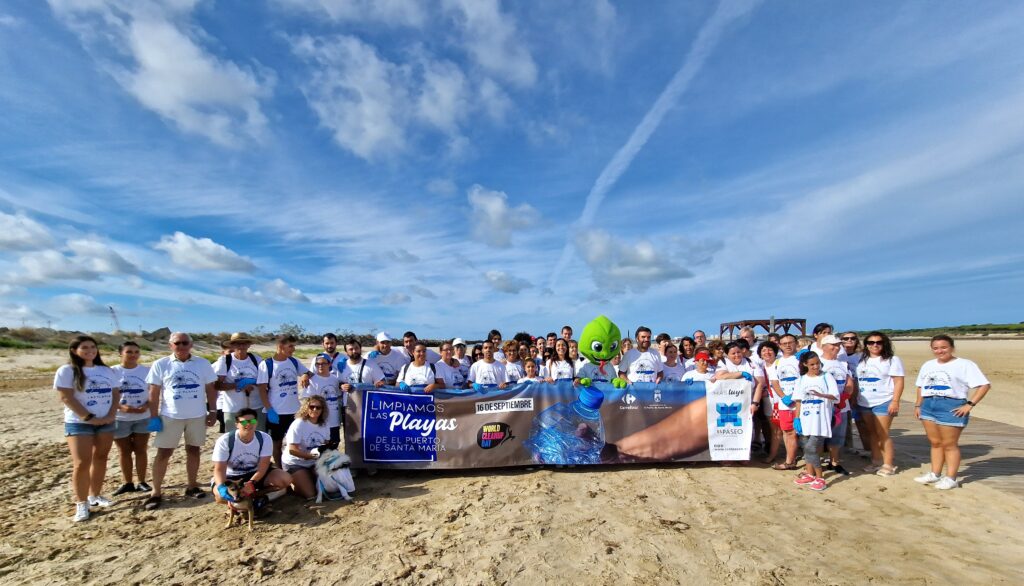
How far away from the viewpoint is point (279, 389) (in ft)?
18.8

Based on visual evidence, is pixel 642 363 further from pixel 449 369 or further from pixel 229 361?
pixel 229 361

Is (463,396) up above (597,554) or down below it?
above

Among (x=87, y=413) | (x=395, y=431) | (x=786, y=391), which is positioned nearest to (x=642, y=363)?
(x=786, y=391)

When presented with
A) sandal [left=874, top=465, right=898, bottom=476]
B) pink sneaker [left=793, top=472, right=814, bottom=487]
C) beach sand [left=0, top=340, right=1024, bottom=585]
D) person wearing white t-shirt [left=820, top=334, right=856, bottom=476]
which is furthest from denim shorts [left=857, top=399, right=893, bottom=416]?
pink sneaker [left=793, top=472, right=814, bottom=487]

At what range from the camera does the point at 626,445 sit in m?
6.00

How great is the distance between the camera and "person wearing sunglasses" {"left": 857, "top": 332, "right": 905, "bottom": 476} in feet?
18.2

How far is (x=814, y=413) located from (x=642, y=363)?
7.06 ft

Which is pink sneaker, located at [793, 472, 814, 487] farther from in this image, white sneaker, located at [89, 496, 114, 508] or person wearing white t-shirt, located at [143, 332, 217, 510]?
white sneaker, located at [89, 496, 114, 508]

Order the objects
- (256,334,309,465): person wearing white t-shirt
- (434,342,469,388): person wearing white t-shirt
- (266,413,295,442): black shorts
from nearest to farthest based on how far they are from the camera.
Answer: (256,334,309,465): person wearing white t-shirt → (266,413,295,442): black shorts → (434,342,469,388): person wearing white t-shirt

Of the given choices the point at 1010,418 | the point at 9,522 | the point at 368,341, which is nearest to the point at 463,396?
the point at 9,522

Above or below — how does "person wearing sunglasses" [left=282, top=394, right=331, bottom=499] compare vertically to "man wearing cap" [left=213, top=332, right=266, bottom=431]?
below

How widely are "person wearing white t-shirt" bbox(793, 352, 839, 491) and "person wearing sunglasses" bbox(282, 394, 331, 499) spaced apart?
5.83m

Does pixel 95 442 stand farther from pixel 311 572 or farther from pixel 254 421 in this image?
pixel 311 572

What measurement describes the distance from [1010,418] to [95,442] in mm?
15924
